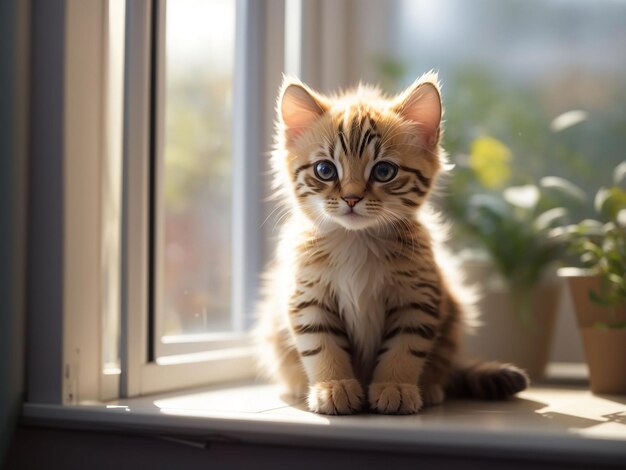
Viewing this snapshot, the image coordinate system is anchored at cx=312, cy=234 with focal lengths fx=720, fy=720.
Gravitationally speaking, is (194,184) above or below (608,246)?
above

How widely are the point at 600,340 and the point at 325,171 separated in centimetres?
77

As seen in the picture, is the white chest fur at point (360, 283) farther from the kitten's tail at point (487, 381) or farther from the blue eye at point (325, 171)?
the kitten's tail at point (487, 381)

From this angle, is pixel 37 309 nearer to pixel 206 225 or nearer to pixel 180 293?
pixel 180 293

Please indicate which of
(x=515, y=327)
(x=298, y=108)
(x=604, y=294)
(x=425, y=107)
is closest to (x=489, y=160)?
(x=515, y=327)

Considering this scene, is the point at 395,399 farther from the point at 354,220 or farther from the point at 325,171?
A: the point at 325,171

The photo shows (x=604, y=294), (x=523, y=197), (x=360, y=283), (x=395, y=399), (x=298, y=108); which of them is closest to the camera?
(x=395, y=399)

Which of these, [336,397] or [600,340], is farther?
[600,340]

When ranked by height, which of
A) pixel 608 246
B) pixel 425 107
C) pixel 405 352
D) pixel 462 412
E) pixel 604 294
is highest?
pixel 425 107

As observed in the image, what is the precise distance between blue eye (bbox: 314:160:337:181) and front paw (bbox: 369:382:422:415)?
41cm

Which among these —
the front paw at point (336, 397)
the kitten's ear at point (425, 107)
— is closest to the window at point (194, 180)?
the front paw at point (336, 397)

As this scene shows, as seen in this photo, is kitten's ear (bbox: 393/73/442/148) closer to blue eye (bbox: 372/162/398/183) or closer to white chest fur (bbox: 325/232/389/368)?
blue eye (bbox: 372/162/398/183)

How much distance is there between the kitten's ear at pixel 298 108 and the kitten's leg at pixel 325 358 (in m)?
0.37

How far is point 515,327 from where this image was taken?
1994 millimetres

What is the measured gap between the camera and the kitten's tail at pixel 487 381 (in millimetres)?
1544
